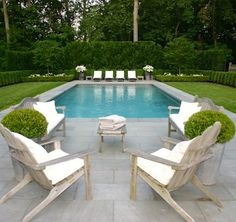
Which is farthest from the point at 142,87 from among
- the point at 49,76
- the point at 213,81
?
the point at 49,76

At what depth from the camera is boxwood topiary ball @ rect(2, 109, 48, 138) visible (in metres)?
4.00

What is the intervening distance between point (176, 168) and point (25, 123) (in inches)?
81.2

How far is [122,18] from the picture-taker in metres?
25.0

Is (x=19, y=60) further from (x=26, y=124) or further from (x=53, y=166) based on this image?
(x=53, y=166)

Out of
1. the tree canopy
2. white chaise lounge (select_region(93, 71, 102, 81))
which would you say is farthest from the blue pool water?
the tree canopy

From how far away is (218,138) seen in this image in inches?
144

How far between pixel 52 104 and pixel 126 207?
3498 mm

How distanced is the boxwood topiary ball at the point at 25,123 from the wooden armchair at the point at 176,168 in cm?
142

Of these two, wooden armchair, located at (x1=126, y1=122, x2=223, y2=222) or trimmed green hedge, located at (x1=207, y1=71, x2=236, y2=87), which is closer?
wooden armchair, located at (x1=126, y1=122, x2=223, y2=222)

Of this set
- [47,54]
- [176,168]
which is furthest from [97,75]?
[176,168]

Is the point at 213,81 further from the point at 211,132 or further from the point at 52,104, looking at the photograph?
the point at 211,132

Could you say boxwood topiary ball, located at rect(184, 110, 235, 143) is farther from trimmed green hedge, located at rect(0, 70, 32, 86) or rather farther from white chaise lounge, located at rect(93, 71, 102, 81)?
white chaise lounge, located at rect(93, 71, 102, 81)

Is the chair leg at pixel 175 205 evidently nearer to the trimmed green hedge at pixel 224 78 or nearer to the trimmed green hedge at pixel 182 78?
the trimmed green hedge at pixel 224 78

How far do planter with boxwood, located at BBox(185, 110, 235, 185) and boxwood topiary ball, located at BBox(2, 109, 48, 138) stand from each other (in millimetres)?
1899
